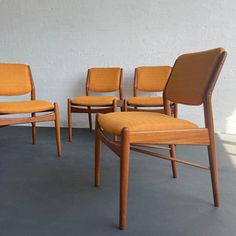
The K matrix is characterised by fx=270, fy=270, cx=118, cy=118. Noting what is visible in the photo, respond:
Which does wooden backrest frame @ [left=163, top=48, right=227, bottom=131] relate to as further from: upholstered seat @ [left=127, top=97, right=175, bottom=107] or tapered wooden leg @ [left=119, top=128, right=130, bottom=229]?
upholstered seat @ [left=127, top=97, right=175, bottom=107]

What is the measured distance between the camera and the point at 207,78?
124cm

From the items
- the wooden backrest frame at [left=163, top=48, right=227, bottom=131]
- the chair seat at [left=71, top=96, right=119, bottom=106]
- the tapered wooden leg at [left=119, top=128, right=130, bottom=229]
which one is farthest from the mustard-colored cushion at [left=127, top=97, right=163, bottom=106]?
the tapered wooden leg at [left=119, top=128, right=130, bottom=229]

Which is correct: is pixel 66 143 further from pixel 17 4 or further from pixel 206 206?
pixel 17 4

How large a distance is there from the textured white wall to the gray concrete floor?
1.17m

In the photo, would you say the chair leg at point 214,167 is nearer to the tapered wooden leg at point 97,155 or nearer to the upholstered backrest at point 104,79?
the tapered wooden leg at point 97,155

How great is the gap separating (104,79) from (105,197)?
1.75 metres

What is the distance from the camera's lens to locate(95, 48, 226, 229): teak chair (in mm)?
1110

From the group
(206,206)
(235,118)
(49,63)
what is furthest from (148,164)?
(49,63)

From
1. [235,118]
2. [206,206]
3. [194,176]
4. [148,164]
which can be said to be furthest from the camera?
[235,118]

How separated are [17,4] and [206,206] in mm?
3051

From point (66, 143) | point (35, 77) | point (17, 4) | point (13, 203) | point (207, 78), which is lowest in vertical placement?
point (66, 143)

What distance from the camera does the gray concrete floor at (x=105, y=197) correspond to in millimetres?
1144

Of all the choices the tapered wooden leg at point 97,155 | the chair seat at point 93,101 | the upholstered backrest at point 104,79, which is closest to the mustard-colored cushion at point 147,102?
the chair seat at point 93,101

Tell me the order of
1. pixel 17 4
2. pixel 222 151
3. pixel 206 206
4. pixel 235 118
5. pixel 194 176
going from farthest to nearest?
pixel 17 4 < pixel 235 118 < pixel 222 151 < pixel 194 176 < pixel 206 206
